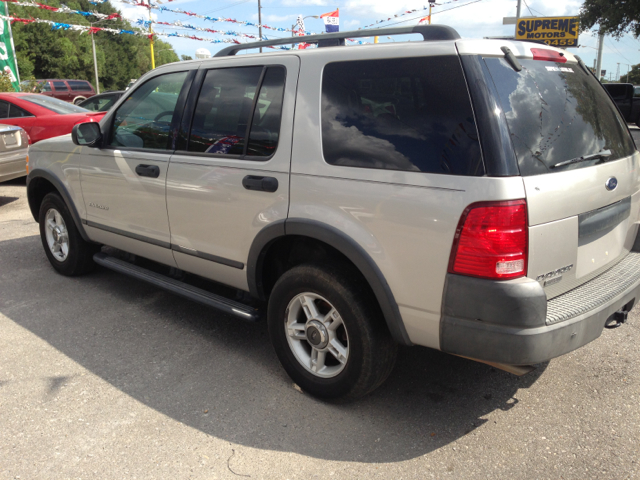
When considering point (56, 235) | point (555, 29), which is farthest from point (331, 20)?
point (555, 29)

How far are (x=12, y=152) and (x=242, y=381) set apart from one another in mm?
6929

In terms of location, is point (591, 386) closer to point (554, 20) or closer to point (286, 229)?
point (286, 229)

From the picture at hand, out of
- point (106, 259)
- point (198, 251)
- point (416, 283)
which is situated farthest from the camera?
point (106, 259)

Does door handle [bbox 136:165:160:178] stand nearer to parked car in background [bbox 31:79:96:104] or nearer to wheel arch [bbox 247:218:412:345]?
wheel arch [bbox 247:218:412:345]

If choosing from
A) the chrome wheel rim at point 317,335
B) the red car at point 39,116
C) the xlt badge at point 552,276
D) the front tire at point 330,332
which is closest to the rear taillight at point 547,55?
the xlt badge at point 552,276

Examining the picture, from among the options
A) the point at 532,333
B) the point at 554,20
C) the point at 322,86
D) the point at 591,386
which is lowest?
the point at 591,386

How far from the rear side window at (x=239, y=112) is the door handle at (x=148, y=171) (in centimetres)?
32

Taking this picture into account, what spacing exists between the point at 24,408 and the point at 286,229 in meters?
1.78

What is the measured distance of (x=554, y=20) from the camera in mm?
35469

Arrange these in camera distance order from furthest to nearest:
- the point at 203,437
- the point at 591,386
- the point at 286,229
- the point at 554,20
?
the point at 554,20, the point at 591,386, the point at 286,229, the point at 203,437

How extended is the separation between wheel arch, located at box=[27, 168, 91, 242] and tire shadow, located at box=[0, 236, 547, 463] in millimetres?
654

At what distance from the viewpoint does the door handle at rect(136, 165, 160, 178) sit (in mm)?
3744

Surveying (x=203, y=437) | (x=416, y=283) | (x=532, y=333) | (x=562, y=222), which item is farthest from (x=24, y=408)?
(x=562, y=222)

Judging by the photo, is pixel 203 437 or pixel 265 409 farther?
pixel 265 409
